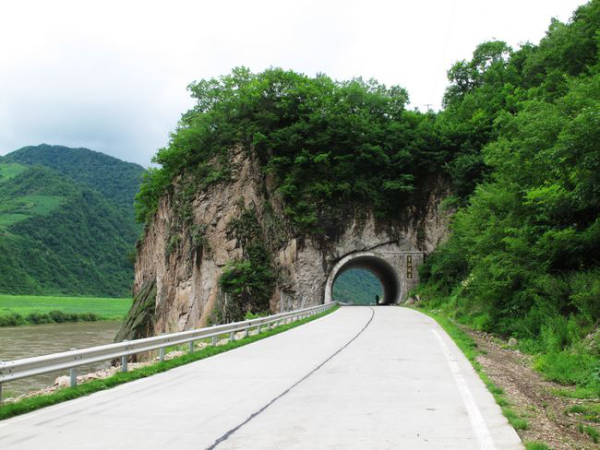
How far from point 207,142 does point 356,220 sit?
46.1ft

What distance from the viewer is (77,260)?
110 meters

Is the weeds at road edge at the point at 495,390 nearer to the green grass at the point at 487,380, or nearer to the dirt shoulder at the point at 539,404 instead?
the green grass at the point at 487,380

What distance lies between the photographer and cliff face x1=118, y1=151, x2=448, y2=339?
38.1 m

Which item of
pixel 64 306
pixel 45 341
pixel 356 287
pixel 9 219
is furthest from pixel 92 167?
pixel 45 341

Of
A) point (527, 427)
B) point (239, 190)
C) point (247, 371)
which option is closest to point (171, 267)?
point (239, 190)

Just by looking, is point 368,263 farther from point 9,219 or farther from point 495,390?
point 9,219

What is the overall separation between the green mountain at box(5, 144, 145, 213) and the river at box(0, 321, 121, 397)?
105 m

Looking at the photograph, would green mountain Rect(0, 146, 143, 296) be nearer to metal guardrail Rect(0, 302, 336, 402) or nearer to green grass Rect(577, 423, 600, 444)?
metal guardrail Rect(0, 302, 336, 402)

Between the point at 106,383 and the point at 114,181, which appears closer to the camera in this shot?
the point at 106,383

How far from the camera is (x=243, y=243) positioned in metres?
38.1

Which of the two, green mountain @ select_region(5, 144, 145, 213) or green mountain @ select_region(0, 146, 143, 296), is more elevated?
green mountain @ select_region(5, 144, 145, 213)

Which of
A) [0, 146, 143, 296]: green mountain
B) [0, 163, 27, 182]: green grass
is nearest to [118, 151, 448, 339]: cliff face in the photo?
[0, 146, 143, 296]: green mountain

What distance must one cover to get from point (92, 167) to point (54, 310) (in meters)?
129

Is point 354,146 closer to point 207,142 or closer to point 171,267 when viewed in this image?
point 207,142
